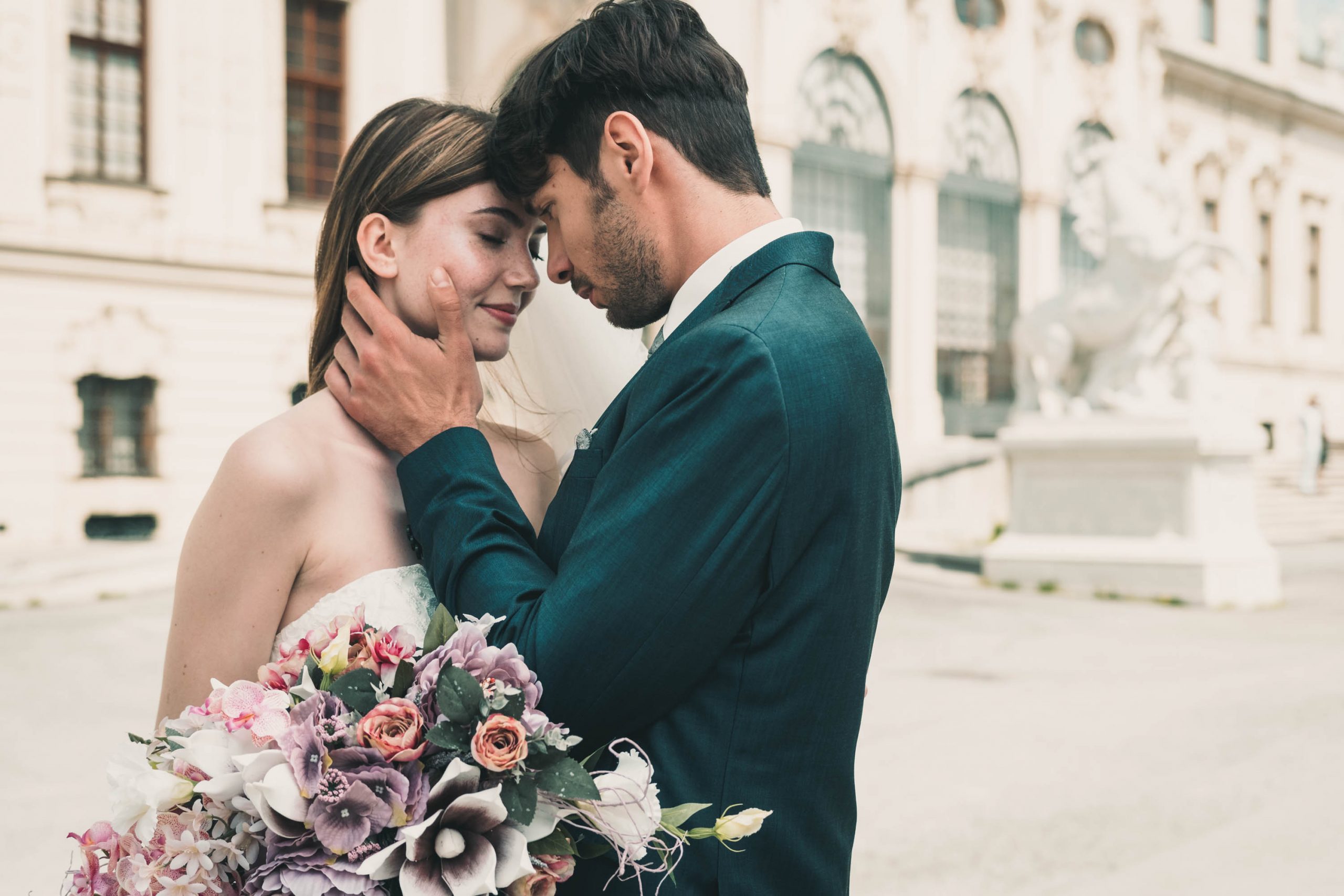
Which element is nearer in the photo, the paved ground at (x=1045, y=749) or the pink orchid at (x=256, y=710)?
the pink orchid at (x=256, y=710)

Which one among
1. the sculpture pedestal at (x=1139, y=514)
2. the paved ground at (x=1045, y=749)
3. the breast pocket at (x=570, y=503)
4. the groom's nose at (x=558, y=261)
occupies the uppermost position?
the groom's nose at (x=558, y=261)

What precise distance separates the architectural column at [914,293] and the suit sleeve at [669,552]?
2004 centimetres

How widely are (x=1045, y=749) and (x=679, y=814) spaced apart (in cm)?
466

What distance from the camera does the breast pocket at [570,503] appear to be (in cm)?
160

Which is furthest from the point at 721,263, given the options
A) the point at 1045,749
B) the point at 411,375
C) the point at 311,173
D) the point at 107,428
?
the point at 311,173

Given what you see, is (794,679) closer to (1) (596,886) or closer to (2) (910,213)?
(1) (596,886)

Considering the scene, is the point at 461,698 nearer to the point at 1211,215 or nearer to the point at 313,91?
the point at 313,91

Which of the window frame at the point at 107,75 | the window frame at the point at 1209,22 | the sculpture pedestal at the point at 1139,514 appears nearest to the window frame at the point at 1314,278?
the window frame at the point at 1209,22

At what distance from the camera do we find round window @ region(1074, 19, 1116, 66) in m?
24.5

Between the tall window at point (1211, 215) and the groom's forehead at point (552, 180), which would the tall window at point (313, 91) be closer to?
the groom's forehead at point (552, 180)

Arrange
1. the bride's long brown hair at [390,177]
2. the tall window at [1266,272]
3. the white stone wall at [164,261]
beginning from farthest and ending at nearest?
1. the tall window at [1266,272]
2. the white stone wall at [164,261]
3. the bride's long brown hair at [390,177]

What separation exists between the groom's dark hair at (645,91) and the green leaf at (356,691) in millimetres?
769

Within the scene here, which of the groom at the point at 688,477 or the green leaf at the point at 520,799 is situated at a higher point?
the groom at the point at 688,477

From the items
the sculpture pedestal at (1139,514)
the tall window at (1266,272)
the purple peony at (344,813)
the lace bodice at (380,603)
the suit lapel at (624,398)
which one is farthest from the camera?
the tall window at (1266,272)
